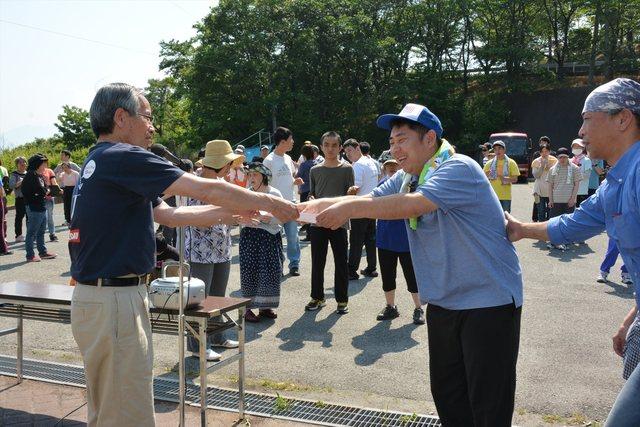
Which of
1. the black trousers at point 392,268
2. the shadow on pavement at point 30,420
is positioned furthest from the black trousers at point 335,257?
the shadow on pavement at point 30,420

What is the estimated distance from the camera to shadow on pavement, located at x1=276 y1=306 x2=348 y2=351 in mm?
6430

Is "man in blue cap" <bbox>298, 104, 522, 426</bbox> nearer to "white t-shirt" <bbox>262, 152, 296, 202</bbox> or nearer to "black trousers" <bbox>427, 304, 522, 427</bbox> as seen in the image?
"black trousers" <bbox>427, 304, 522, 427</bbox>

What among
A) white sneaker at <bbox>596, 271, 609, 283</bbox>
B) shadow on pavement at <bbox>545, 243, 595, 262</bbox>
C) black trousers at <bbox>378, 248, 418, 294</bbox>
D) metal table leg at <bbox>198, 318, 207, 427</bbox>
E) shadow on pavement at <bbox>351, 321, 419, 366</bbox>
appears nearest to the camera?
metal table leg at <bbox>198, 318, 207, 427</bbox>

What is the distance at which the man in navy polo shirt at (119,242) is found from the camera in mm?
3008

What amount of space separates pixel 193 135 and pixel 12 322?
127 ft

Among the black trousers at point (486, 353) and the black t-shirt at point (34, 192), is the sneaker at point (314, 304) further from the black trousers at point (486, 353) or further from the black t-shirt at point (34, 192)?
the black t-shirt at point (34, 192)

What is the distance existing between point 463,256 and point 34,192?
35.9 feet

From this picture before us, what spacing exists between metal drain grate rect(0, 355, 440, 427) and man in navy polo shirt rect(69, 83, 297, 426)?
165 centimetres

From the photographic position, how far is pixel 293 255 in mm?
9914

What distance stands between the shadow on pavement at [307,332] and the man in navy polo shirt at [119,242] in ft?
10.6

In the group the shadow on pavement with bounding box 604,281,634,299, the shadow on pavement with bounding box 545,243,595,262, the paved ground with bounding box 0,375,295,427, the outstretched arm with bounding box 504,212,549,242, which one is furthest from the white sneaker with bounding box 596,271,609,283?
the outstretched arm with bounding box 504,212,549,242

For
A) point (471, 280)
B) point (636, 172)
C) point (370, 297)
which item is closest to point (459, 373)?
point (471, 280)

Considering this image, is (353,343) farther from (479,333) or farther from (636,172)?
(636,172)

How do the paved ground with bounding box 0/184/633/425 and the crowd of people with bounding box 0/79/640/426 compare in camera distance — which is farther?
the paved ground with bounding box 0/184/633/425
